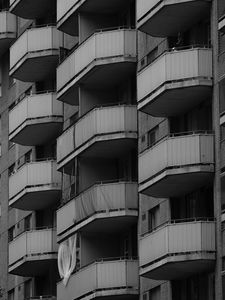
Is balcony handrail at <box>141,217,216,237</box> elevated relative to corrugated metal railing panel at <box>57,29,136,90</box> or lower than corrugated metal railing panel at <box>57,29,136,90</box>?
lower

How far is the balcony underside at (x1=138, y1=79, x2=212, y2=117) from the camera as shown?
67.3 metres

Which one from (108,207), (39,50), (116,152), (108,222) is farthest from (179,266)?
(39,50)

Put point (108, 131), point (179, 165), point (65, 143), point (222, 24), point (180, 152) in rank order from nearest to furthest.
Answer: point (222, 24)
point (179, 165)
point (180, 152)
point (108, 131)
point (65, 143)

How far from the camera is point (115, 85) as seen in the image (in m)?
77.1

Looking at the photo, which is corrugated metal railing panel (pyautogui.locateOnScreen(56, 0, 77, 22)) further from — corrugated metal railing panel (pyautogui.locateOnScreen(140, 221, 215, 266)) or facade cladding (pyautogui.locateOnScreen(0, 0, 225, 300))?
corrugated metal railing panel (pyautogui.locateOnScreen(140, 221, 215, 266))

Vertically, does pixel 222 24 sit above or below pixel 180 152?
above

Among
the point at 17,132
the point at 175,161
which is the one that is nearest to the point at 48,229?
the point at 17,132

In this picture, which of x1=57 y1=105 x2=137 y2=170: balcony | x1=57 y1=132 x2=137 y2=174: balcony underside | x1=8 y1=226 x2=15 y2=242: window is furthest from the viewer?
x1=8 y1=226 x2=15 y2=242: window

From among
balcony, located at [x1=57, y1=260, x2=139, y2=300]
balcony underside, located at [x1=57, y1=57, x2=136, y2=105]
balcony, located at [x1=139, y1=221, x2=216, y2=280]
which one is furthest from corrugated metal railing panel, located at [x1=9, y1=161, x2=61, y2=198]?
balcony, located at [x1=139, y1=221, x2=216, y2=280]

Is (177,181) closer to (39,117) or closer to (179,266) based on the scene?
(179,266)

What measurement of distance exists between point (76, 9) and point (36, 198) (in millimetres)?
10666

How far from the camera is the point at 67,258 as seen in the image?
78.3 m

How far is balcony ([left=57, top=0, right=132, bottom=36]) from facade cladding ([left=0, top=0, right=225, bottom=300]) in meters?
0.09

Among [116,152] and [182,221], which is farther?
[116,152]
